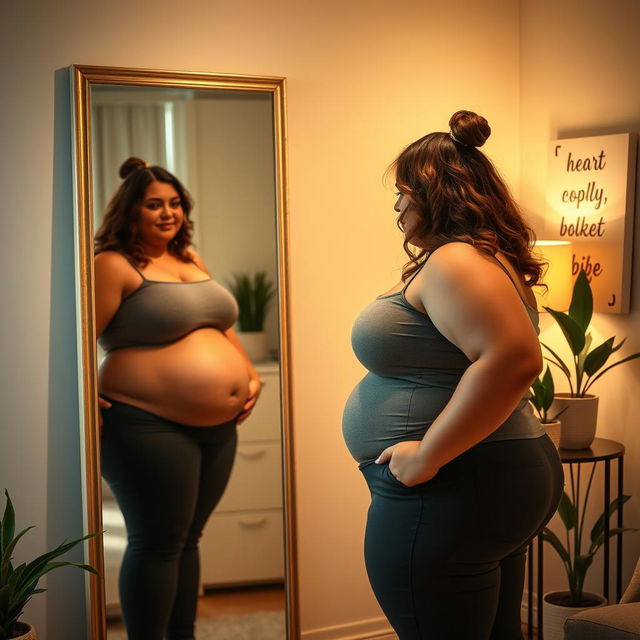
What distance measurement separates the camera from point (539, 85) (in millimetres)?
2891

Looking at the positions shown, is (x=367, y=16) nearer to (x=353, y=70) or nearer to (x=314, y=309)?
(x=353, y=70)

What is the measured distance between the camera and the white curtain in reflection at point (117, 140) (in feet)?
7.68

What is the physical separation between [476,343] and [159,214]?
1.15 m

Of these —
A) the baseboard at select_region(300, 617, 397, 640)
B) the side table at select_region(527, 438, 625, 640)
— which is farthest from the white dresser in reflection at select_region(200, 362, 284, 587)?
the side table at select_region(527, 438, 625, 640)

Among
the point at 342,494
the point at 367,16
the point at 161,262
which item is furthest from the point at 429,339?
the point at 367,16

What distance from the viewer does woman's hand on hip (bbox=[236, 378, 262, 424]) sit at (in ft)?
8.25

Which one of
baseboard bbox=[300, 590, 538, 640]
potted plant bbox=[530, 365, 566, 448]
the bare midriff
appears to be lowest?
baseboard bbox=[300, 590, 538, 640]

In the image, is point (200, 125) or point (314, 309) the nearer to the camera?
point (200, 125)

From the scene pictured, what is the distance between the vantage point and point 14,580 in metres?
2.11

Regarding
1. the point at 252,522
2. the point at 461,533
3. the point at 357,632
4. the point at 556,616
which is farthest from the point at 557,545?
→ the point at 461,533

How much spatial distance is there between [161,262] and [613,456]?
1.40 m

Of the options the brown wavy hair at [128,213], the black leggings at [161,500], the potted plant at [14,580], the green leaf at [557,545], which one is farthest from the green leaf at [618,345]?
the potted plant at [14,580]

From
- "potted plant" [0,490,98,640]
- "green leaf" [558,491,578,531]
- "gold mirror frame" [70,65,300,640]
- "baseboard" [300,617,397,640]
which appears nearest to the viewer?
"potted plant" [0,490,98,640]

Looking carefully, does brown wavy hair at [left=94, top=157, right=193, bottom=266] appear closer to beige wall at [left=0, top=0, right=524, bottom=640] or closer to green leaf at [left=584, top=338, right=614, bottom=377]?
beige wall at [left=0, top=0, right=524, bottom=640]
